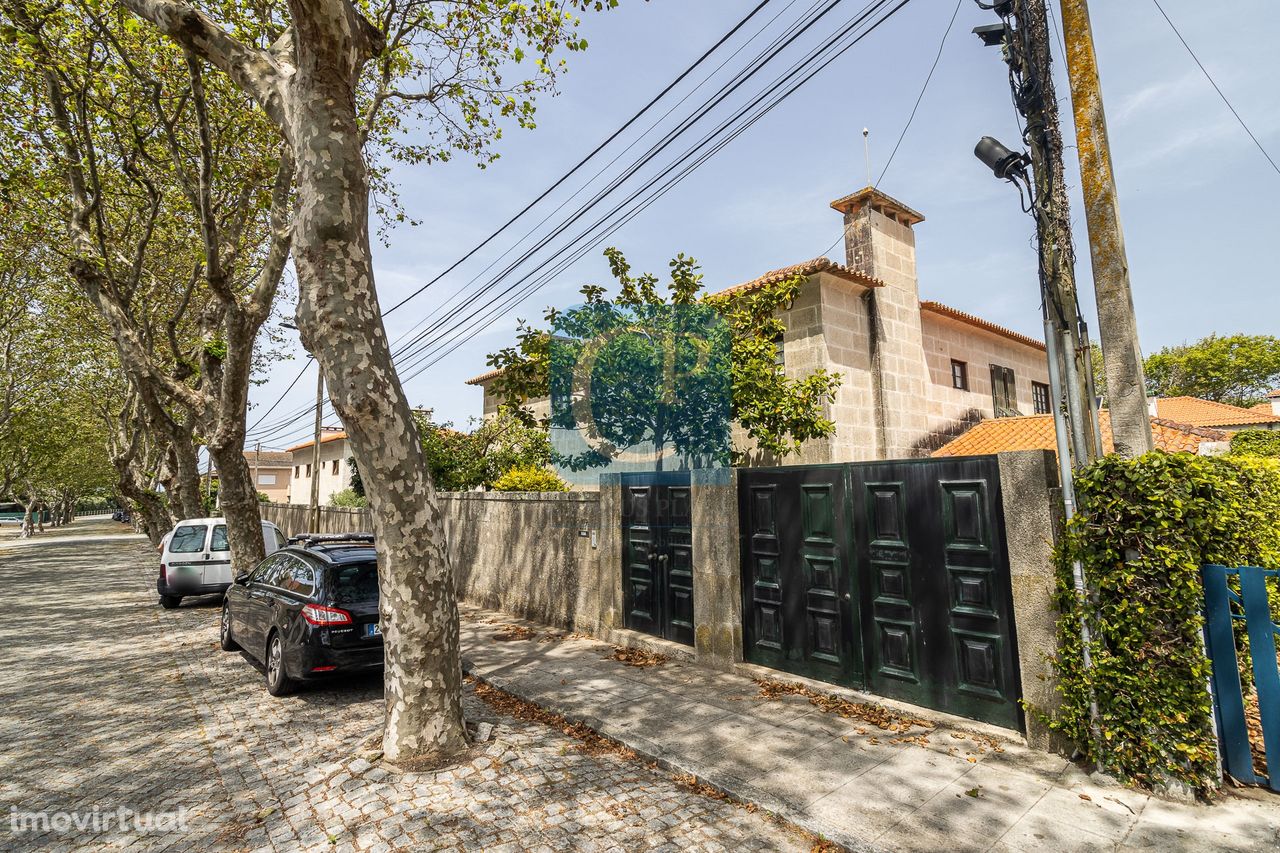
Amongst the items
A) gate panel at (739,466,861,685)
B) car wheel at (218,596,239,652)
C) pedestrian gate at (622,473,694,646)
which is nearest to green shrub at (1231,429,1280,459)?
gate panel at (739,466,861,685)

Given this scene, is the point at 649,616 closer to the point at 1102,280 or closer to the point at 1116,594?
the point at 1116,594

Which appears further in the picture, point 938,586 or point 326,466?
point 326,466

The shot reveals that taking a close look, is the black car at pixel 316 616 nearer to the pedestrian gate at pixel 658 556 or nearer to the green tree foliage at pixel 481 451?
the pedestrian gate at pixel 658 556

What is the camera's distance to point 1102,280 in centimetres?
482

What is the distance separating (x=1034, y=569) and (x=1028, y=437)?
470 inches

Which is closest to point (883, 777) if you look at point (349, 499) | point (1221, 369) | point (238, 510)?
point (238, 510)

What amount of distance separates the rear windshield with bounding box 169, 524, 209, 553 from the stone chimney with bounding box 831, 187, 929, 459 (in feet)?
47.0

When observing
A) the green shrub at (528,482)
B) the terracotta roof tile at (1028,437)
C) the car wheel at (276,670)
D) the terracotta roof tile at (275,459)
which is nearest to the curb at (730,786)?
the car wheel at (276,670)

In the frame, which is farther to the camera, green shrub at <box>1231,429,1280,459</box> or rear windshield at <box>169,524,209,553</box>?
rear windshield at <box>169,524,209,553</box>

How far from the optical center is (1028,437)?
14.3 meters

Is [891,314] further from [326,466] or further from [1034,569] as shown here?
[326,466]

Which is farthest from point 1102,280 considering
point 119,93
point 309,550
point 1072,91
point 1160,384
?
point 1160,384
